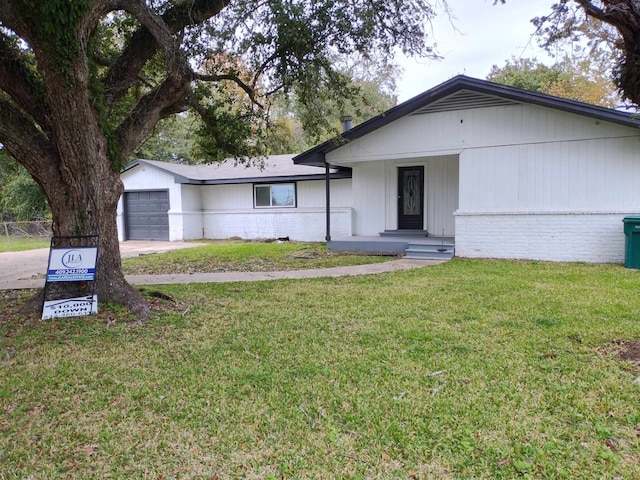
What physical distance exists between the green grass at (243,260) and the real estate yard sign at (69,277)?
14.2 feet

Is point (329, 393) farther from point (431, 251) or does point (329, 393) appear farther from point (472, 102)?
point (472, 102)

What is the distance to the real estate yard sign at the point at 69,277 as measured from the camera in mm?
5352

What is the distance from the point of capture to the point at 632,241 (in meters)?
8.84

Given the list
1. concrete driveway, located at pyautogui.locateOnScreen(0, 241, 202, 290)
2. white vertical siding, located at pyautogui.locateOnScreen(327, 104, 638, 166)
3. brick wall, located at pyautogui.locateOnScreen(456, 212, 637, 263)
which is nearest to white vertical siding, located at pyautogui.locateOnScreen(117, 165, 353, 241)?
concrete driveway, located at pyautogui.locateOnScreen(0, 241, 202, 290)

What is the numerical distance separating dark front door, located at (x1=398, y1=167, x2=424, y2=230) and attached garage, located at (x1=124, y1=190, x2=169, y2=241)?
10106 mm

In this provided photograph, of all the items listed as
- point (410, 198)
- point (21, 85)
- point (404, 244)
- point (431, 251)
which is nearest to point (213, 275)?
point (21, 85)

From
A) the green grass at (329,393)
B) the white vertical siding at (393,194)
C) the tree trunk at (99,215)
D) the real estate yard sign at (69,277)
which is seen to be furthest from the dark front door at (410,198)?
the real estate yard sign at (69,277)

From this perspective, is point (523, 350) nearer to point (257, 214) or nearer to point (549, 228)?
point (549, 228)

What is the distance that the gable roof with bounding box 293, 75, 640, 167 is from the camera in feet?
29.8

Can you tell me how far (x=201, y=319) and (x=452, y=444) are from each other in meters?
3.78

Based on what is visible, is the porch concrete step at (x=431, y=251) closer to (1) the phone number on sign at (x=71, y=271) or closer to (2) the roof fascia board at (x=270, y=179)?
(2) the roof fascia board at (x=270, y=179)

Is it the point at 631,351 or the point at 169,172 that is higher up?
the point at 169,172

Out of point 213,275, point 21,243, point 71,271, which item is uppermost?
point 71,271

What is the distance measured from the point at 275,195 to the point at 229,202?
88.5 inches
